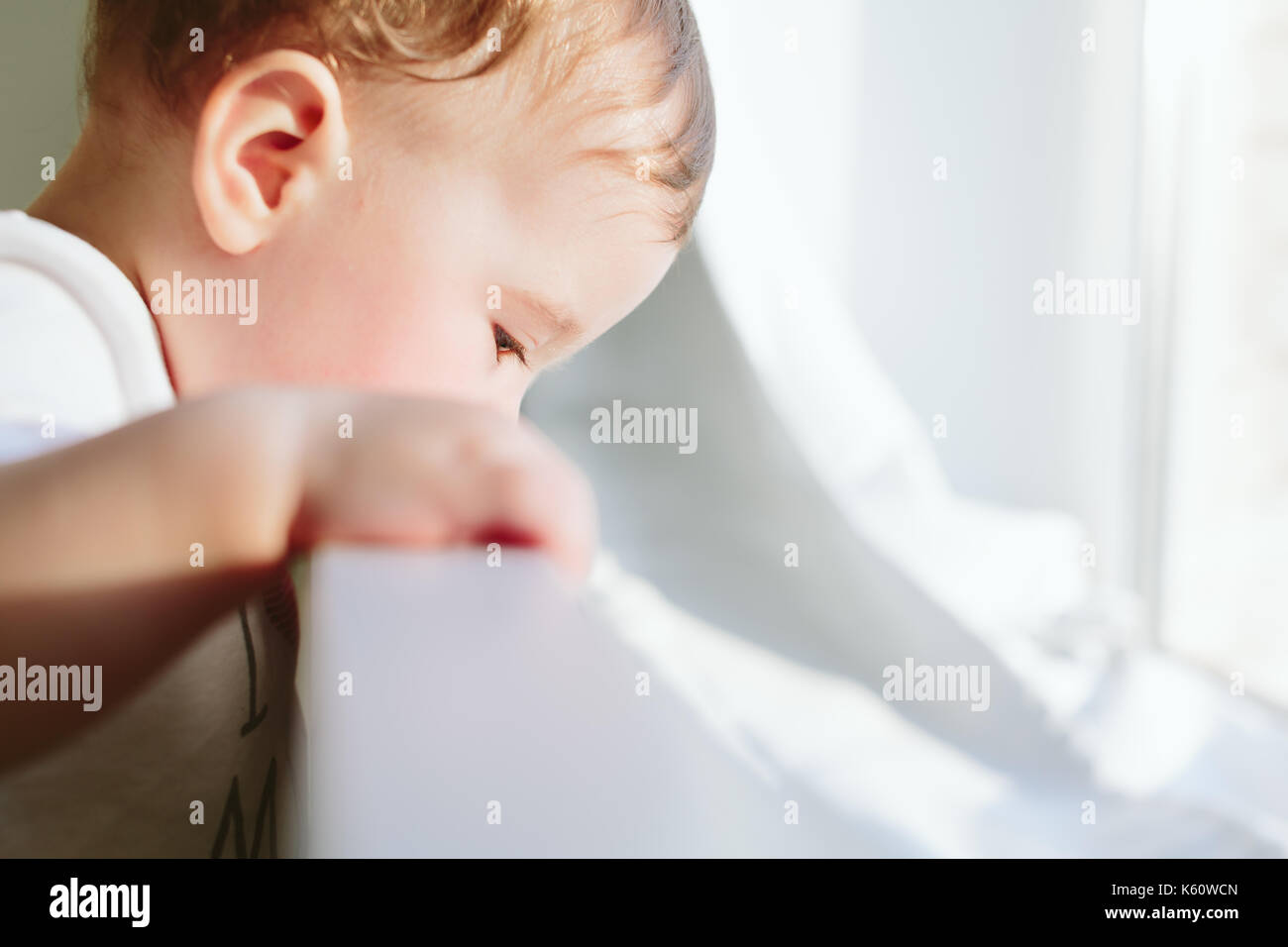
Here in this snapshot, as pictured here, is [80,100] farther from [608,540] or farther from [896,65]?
[896,65]

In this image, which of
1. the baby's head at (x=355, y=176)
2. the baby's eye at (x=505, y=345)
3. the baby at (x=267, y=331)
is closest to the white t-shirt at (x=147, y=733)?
the baby at (x=267, y=331)

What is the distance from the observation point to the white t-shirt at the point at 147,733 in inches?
16.5

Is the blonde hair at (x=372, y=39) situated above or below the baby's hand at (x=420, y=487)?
above

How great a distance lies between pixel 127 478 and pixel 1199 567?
3.33ft

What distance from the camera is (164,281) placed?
2.05ft

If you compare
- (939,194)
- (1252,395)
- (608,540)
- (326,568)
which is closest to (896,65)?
(939,194)

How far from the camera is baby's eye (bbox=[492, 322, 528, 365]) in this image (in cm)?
69

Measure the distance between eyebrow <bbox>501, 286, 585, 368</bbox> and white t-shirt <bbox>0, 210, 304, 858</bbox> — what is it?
261mm

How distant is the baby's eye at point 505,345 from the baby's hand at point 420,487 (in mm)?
309

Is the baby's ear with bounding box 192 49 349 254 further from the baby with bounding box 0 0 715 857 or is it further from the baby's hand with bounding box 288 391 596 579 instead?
the baby's hand with bounding box 288 391 596 579

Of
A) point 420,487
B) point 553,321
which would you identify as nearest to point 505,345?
point 553,321

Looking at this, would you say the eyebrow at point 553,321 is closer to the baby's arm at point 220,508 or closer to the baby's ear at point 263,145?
the baby's ear at point 263,145

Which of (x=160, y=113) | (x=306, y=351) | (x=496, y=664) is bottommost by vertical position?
(x=496, y=664)

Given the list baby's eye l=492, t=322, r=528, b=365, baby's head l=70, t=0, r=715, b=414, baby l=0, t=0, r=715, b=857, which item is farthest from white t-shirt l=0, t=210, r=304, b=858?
baby's eye l=492, t=322, r=528, b=365
